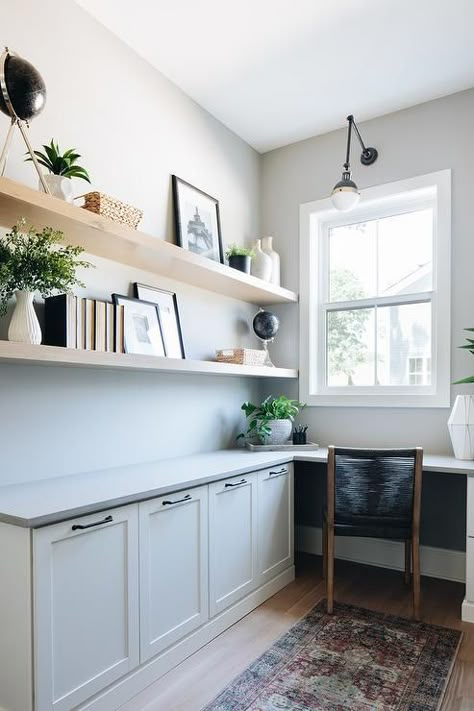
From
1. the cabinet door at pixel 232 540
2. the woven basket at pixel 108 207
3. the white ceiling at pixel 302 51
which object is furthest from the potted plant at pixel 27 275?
the white ceiling at pixel 302 51

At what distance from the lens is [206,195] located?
325 centimetres

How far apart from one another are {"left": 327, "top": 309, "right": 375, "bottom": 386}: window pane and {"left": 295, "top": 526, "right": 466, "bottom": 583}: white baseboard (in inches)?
41.1

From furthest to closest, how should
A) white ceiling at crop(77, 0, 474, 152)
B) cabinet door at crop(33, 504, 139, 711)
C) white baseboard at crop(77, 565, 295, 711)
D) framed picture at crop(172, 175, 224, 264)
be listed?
framed picture at crop(172, 175, 224, 264)
white ceiling at crop(77, 0, 474, 152)
white baseboard at crop(77, 565, 295, 711)
cabinet door at crop(33, 504, 139, 711)

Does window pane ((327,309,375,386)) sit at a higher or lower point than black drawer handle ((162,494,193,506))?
higher

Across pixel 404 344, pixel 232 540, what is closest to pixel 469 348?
pixel 404 344

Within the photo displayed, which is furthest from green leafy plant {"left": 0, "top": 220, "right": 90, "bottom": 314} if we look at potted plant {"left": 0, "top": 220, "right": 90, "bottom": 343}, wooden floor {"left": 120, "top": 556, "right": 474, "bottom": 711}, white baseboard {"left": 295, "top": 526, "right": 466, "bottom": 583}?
white baseboard {"left": 295, "top": 526, "right": 466, "bottom": 583}

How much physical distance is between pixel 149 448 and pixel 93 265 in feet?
3.25

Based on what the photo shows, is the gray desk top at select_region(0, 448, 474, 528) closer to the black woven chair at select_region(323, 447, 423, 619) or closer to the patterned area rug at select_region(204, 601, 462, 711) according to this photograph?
the black woven chair at select_region(323, 447, 423, 619)

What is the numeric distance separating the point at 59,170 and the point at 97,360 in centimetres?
80

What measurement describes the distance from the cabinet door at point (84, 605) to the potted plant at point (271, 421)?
4.87 feet

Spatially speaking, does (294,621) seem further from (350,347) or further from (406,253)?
(406,253)

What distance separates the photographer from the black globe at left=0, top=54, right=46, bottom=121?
1.76m

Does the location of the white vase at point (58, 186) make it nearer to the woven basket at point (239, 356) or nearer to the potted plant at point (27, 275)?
the potted plant at point (27, 275)

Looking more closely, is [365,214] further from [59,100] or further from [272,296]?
[59,100]
